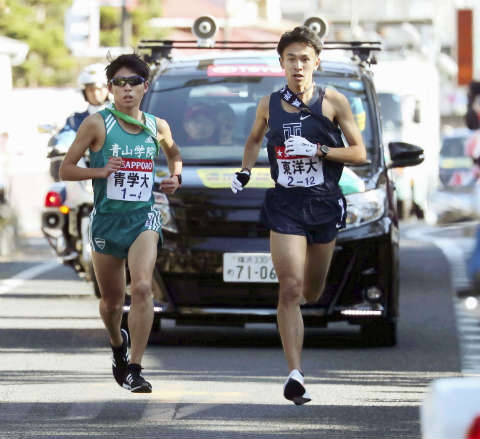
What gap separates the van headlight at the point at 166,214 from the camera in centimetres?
1154

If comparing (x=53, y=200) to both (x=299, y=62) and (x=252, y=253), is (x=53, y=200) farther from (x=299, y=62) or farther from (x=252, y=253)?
(x=299, y=62)

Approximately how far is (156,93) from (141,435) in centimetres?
491

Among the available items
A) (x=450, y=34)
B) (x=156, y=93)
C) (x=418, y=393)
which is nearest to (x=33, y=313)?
(x=156, y=93)

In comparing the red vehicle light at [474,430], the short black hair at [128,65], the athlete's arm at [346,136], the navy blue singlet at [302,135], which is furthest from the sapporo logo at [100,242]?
the red vehicle light at [474,430]

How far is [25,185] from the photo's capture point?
106 ft

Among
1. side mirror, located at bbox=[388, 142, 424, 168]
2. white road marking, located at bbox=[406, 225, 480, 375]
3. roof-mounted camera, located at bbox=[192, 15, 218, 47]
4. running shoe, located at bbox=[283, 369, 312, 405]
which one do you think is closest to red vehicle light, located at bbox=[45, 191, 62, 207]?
roof-mounted camera, located at bbox=[192, 15, 218, 47]

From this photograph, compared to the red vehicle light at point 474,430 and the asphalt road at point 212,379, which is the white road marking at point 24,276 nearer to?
the asphalt road at point 212,379

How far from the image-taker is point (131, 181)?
8.87 meters

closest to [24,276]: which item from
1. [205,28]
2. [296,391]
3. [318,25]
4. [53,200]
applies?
[53,200]

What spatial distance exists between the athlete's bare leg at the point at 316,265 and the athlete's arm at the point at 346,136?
53cm

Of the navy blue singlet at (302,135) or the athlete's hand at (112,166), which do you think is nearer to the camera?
the athlete's hand at (112,166)

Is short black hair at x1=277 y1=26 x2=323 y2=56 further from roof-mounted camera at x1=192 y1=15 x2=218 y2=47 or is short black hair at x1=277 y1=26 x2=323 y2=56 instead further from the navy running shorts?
roof-mounted camera at x1=192 y1=15 x2=218 y2=47

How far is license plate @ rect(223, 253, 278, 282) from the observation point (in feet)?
37.3

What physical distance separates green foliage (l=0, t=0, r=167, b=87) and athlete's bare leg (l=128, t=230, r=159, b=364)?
152 feet
